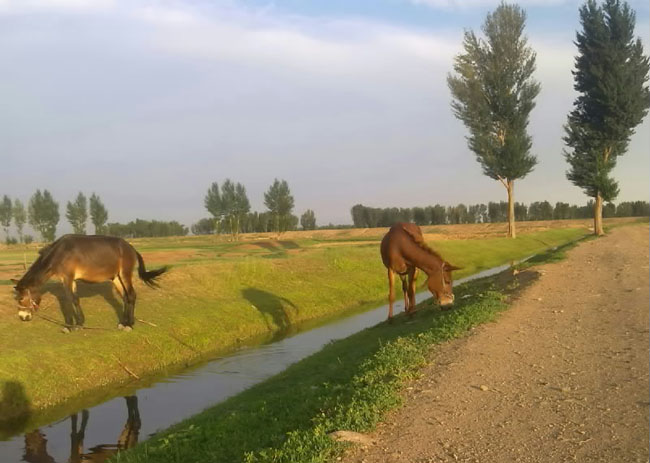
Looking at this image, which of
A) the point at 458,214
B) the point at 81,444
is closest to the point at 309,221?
the point at 458,214

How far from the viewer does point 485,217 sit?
134 metres

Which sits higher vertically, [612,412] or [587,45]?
[587,45]

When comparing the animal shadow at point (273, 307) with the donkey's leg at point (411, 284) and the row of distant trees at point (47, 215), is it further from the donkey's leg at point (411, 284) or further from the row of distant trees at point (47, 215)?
the row of distant trees at point (47, 215)

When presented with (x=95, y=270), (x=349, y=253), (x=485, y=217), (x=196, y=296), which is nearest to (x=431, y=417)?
(x=95, y=270)

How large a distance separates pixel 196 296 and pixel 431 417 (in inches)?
678

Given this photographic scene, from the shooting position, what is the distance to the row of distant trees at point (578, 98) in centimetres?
3769

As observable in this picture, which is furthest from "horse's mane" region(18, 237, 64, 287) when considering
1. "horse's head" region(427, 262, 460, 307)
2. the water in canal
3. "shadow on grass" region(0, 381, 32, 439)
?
"horse's head" region(427, 262, 460, 307)

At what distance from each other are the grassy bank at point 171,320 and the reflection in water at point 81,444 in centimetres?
113

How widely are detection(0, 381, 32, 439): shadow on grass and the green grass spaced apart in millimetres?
4558

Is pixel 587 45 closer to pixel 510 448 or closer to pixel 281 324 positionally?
pixel 281 324

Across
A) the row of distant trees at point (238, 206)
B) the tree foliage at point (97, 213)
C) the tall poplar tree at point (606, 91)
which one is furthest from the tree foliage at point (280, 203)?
the tall poplar tree at point (606, 91)

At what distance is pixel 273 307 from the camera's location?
22812 mm

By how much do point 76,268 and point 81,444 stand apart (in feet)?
21.0

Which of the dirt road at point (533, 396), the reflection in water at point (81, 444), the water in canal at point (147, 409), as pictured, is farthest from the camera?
the water in canal at point (147, 409)
